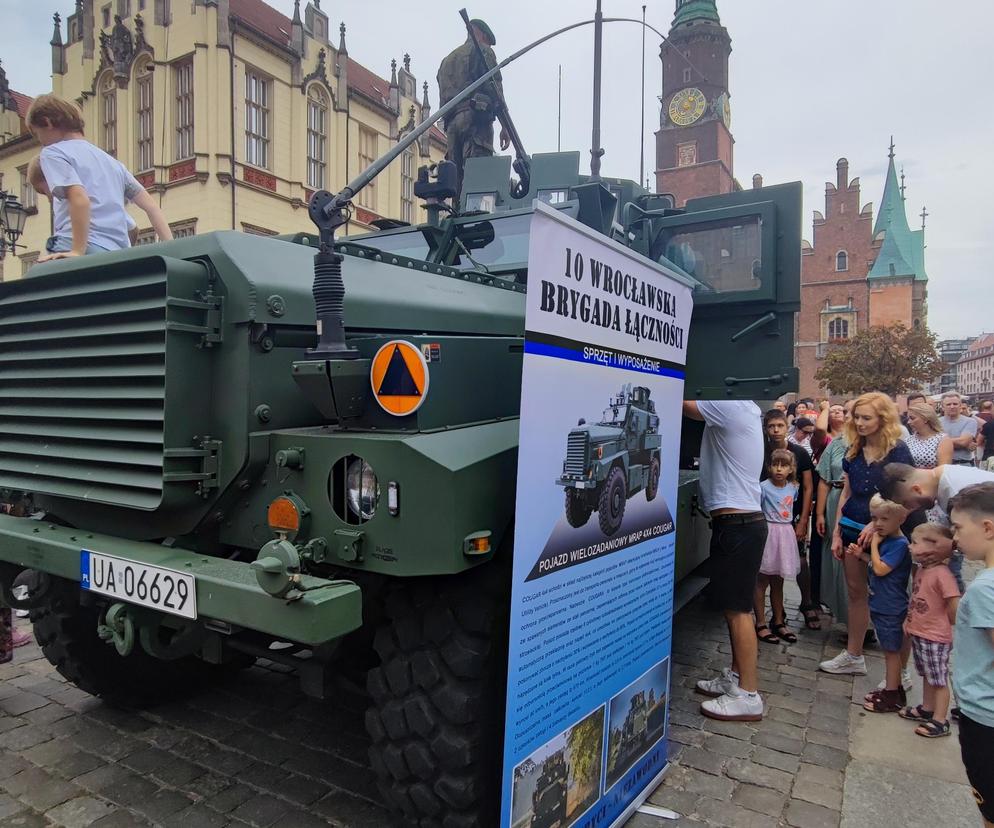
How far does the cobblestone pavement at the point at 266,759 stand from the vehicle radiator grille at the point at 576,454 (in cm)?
132

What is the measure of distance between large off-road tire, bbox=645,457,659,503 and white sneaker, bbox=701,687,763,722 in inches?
58.2

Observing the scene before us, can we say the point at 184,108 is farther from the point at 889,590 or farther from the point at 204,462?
the point at 889,590

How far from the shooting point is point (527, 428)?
2.09m

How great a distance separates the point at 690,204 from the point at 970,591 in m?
2.42

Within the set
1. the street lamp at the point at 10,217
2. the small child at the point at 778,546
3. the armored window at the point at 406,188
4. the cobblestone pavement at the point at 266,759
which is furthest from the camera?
the armored window at the point at 406,188

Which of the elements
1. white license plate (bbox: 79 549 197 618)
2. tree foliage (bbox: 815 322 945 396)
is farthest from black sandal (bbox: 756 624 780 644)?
tree foliage (bbox: 815 322 945 396)

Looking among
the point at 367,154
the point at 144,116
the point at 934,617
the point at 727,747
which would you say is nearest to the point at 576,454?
the point at 727,747

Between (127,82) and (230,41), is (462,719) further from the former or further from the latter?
(127,82)

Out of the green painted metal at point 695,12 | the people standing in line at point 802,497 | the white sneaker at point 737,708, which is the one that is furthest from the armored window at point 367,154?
the green painted metal at point 695,12

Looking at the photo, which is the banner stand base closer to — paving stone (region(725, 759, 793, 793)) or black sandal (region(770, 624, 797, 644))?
paving stone (region(725, 759, 793, 793))

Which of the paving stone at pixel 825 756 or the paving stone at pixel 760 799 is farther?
the paving stone at pixel 825 756

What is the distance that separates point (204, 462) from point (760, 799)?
8.07ft

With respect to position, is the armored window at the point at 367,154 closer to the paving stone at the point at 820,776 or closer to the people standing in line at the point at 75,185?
the people standing in line at the point at 75,185

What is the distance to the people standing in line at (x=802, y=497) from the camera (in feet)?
17.4
